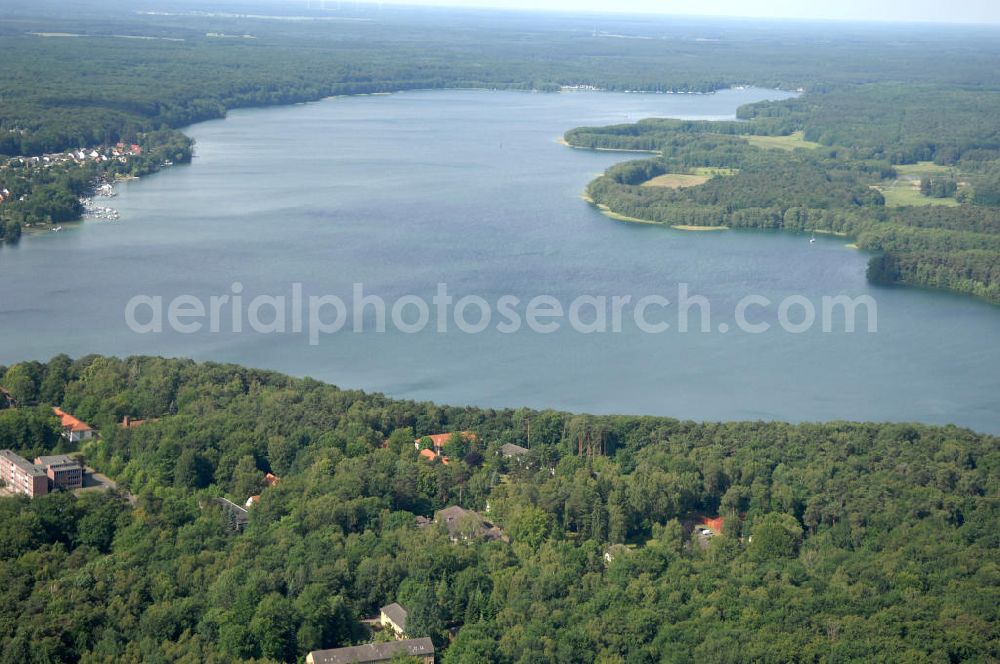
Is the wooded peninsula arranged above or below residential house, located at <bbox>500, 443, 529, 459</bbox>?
above

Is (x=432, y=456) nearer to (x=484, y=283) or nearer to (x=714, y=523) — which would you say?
(x=714, y=523)

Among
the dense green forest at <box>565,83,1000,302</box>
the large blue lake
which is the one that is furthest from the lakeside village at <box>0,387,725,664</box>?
the dense green forest at <box>565,83,1000,302</box>

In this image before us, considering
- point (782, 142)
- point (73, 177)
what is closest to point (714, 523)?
point (73, 177)

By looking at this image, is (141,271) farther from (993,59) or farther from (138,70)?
(993,59)

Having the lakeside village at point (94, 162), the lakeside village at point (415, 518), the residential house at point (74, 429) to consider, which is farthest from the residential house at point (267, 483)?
the lakeside village at point (94, 162)

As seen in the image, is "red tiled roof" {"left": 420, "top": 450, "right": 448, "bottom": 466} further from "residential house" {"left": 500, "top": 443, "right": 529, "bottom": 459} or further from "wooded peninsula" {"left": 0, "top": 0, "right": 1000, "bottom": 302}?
"wooded peninsula" {"left": 0, "top": 0, "right": 1000, "bottom": 302}

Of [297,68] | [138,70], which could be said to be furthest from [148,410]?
[297,68]
